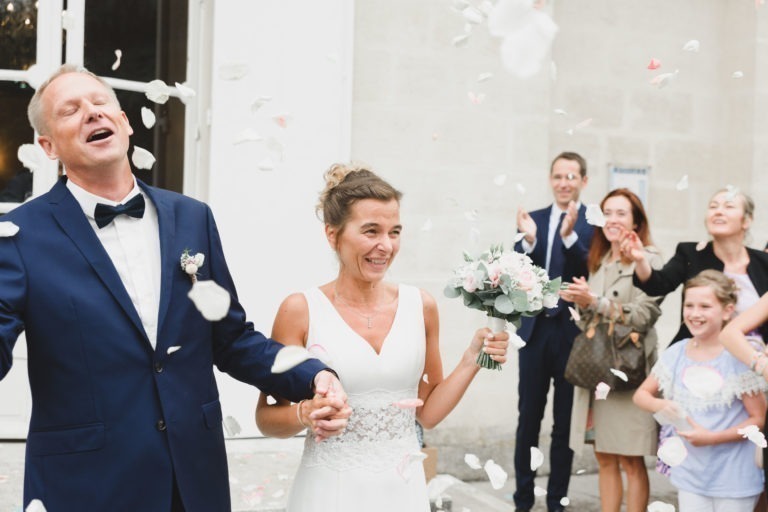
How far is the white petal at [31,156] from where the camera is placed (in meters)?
4.83

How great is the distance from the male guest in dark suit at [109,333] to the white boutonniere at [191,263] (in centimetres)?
2

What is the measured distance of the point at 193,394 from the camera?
256 centimetres

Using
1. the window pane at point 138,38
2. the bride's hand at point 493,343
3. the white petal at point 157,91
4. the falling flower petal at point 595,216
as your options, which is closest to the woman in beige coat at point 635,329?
the falling flower petal at point 595,216

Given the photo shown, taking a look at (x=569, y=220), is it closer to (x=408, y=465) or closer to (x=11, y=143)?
(x=408, y=465)

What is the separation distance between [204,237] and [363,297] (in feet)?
2.07

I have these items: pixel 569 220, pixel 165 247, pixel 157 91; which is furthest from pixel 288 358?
pixel 569 220

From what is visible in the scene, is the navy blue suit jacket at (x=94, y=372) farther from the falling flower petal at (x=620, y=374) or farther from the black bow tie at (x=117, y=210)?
the falling flower petal at (x=620, y=374)

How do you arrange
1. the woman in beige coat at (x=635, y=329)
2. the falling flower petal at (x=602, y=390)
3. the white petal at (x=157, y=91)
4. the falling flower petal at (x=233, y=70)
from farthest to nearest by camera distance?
1. the woman in beige coat at (x=635, y=329)
2. the falling flower petal at (x=602, y=390)
3. the falling flower petal at (x=233, y=70)
4. the white petal at (x=157, y=91)

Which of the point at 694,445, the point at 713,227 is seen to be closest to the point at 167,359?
the point at 694,445

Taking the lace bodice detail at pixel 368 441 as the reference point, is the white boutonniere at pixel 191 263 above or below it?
above

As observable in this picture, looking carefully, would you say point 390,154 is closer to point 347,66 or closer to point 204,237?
point 347,66

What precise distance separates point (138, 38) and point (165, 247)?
3.13m

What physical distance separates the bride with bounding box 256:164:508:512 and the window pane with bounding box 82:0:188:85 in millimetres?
2674

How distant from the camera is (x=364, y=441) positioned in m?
2.98
